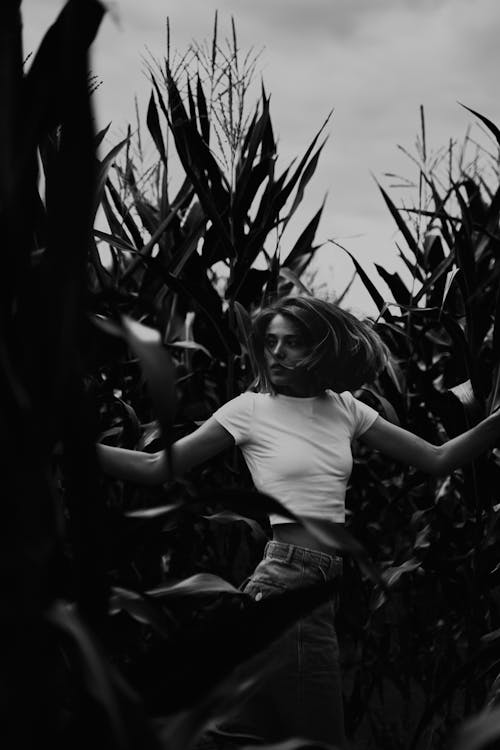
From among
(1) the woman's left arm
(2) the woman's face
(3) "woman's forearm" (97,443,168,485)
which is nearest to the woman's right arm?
(3) "woman's forearm" (97,443,168,485)

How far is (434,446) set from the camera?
1511mm

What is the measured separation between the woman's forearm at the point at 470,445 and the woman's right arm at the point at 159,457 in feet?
1.09

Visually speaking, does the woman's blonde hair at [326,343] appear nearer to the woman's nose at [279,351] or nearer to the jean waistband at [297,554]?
the woman's nose at [279,351]

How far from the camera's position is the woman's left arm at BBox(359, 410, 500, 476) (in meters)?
1.43

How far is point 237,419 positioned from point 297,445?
0.34ft

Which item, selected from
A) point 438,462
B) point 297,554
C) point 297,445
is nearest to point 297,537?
point 297,554

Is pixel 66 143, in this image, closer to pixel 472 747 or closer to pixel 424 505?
pixel 472 747

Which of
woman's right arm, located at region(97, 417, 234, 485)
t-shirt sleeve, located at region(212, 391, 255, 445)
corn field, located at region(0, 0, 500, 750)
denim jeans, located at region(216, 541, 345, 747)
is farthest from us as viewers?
t-shirt sleeve, located at region(212, 391, 255, 445)

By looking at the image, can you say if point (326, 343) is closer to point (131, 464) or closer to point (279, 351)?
point (279, 351)

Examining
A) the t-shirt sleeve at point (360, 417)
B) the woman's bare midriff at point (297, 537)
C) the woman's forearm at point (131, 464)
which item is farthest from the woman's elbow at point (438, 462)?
the woman's forearm at point (131, 464)

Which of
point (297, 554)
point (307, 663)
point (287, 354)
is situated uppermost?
point (287, 354)

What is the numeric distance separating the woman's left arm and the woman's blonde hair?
9 cm

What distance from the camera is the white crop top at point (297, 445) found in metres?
1.43

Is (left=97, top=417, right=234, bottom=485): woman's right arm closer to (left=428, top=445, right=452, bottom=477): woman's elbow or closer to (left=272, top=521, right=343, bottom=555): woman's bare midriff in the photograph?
(left=272, top=521, right=343, bottom=555): woman's bare midriff
